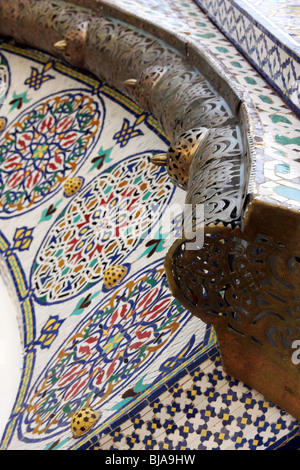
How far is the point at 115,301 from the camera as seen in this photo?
251 centimetres

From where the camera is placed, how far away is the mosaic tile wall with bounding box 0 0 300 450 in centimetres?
189

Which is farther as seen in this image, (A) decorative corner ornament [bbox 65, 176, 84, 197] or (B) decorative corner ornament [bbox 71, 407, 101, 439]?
(A) decorative corner ornament [bbox 65, 176, 84, 197]

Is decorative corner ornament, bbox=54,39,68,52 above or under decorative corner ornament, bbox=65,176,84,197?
above

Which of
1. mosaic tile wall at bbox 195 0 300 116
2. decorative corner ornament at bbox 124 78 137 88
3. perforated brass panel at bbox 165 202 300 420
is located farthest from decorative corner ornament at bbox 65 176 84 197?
perforated brass panel at bbox 165 202 300 420

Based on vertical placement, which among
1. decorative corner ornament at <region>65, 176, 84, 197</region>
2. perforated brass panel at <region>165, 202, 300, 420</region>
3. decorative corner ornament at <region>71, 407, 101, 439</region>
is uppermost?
perforated brass panel at <region>165, 202, 300, 420</region>

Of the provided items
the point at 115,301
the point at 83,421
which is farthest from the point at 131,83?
the point at 83,421

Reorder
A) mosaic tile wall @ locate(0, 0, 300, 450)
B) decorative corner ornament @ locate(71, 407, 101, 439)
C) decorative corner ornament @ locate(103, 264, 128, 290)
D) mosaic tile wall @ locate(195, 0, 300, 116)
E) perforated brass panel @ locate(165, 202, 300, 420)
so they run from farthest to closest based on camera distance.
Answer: decorative corner ornament @ locate(103, 264, 128, 290)
mosaic tile wall @ locate(195, 0, 300, 116)
decorative corner ornament @ locate(71, 407, 101, 439)
mosaic tile wall @ locate(0, 0, 300, 450)
perforated brass panel @ locate(165, 202, 300, 420)

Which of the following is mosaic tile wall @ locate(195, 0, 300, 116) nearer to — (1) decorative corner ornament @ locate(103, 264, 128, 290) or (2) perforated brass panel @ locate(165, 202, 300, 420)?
(2) perforated brass panel @ locate(165, 202, 300, 420)

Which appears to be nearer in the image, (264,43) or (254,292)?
(254,292)

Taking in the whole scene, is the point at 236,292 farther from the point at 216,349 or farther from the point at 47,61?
the point at 47,61

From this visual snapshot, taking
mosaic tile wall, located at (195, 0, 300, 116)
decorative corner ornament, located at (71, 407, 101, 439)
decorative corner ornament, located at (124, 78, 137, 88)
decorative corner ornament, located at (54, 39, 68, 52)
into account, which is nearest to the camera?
decorative corner ornament, located at (71, 407, 101, 439)

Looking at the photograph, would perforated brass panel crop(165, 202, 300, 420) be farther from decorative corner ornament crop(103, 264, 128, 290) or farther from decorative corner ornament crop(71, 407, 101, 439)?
decorative corner ornament crop(103, 264, 128, 290)

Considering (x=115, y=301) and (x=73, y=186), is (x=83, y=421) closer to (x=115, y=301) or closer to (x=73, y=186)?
(x=115, y=301)

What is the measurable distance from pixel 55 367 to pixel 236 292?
1.04 m
